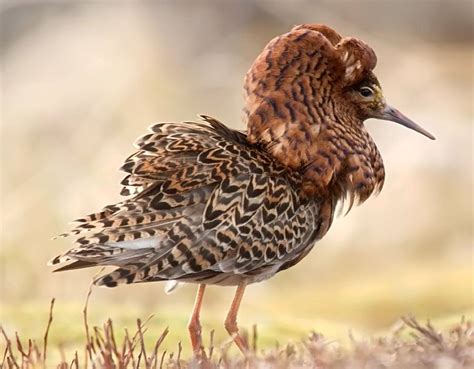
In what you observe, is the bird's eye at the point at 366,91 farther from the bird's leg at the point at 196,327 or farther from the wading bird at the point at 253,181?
the bird's leg at the point at 196,327

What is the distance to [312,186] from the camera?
6.29 meters

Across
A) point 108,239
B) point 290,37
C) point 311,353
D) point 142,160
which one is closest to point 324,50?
point 290,37

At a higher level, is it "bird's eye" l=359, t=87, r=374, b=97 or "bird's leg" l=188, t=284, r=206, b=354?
"bird's eye" l=359, t=87, r=374, b=97

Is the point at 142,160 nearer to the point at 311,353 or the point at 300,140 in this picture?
the point at 300,140

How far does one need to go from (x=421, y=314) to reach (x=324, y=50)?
5499 millimetres

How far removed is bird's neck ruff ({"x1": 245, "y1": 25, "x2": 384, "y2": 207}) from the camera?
6.28 metres

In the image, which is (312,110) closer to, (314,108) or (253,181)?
(314,108)

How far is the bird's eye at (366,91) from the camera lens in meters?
6.64

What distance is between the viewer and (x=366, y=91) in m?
6.66

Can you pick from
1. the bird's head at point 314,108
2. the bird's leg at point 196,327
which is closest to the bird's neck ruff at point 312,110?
the bird's head at point 314,108

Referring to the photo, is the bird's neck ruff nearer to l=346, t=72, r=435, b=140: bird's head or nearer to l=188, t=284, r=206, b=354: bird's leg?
l=346, t=72, r=435, b=140: bird's head

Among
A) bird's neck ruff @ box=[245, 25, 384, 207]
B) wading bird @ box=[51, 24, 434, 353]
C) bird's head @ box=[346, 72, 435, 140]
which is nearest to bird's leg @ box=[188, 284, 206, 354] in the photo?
wading bird @ box=[51, 24, 434, 353]

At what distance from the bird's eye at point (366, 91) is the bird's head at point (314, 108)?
21 mm

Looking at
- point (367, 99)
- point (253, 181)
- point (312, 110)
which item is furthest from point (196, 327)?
point (367, 99)
